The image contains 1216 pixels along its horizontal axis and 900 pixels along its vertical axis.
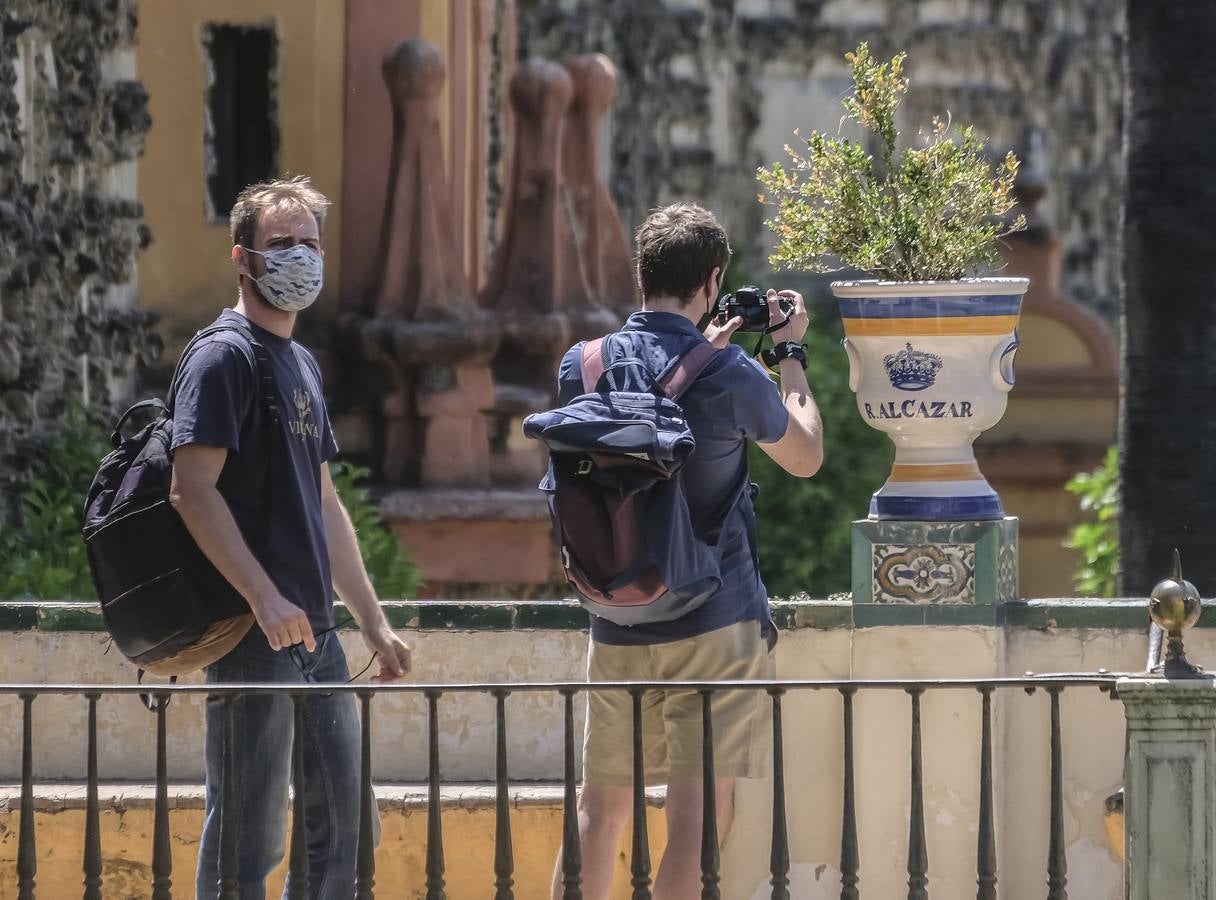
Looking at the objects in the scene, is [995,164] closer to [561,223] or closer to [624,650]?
[561,223]

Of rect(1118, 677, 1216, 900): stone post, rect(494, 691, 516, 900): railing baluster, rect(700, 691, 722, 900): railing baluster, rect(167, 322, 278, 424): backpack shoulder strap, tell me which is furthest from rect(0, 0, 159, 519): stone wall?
rect(1118, 677, 1216, 900): stone post

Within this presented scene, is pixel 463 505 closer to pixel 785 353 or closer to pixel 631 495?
pixel 785 353

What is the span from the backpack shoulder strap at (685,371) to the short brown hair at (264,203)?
0.93 m

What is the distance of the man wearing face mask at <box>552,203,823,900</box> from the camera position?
580 cm

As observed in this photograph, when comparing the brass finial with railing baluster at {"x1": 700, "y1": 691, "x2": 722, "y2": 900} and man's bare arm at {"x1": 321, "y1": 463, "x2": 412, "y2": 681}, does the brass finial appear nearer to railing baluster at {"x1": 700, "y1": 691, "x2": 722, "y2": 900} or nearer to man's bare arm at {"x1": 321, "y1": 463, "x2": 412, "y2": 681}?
railing baluster at {"x1": 700, "y1": 691, "x2": 722, "y2": 900}

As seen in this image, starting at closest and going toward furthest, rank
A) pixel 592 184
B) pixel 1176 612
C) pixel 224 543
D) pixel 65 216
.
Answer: pixel 1176 612
pixel 224 543
pixel 65 216
pixel 592 184

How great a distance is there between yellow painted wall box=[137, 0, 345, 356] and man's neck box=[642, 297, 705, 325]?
7352 mm

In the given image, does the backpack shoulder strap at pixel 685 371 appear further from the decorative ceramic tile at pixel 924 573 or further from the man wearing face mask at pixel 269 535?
the decorative ceramic tile at pixel 924 573

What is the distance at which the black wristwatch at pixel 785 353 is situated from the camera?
6066mm

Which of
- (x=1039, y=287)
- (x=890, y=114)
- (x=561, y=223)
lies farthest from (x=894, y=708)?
(x=1039, y=287)

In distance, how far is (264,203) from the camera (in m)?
5.80

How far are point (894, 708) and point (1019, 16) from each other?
16.4 m

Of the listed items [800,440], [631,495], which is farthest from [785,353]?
[631,495]

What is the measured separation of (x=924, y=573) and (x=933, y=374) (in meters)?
0.55
